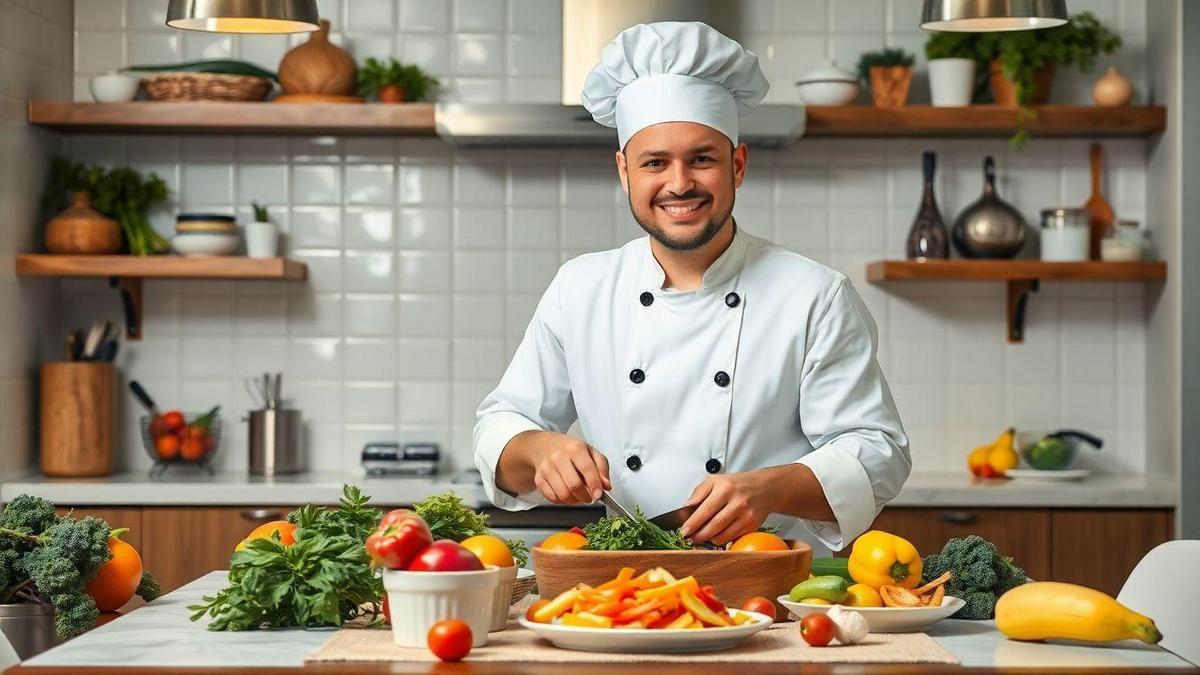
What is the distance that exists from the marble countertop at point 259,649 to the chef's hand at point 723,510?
290mm

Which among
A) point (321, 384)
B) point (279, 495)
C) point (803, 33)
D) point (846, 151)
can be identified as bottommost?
point (279, 495)

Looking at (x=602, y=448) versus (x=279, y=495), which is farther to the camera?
(x=279, y=495)

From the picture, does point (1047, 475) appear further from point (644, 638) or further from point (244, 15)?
point (644, 638)

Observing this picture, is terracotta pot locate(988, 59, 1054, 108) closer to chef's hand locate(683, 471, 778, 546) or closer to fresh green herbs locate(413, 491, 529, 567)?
chef's hand locate(683, 471, 778, 546)

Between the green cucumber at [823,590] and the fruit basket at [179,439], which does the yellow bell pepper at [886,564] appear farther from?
the fruit basket at [179,439]

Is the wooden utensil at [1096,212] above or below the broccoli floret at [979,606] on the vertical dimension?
above

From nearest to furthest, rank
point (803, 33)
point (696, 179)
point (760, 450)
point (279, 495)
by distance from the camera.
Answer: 1. point (696, 179)
2. point (760, 450)
3. point (279, 495)
4. point (803, 33)

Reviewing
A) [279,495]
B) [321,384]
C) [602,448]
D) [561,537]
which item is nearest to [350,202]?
[321,384]

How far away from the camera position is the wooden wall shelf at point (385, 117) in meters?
4.05

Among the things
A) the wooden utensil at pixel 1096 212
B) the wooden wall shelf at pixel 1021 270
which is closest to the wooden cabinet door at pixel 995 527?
the wooden wall shelf at pixel 1021 270

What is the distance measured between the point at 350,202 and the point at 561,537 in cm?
269

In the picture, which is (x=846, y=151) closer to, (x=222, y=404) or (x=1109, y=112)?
(x=1109, y=112)

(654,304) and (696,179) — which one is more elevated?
(696,179)

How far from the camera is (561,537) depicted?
1.84 metres
